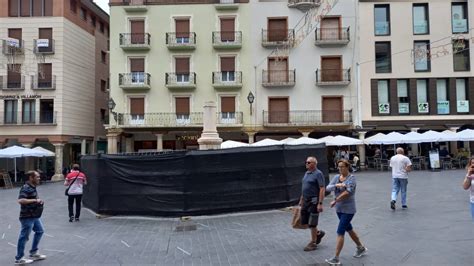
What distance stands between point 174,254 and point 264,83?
89.6ft

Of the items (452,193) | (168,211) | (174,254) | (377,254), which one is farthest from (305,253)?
(452,193)

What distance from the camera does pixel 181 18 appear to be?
3544 cm

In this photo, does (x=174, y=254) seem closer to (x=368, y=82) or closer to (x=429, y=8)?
(x=368, y=82)

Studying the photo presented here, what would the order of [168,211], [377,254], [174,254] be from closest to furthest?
[377,254] → [174,254] → [168,211]

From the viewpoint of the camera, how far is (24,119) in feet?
113

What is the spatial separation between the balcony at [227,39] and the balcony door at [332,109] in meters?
8.11

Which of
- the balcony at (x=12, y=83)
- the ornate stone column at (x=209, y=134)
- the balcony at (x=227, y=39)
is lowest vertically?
the ornate stone column at (x=209, y=134)

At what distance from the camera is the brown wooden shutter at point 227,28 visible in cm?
3518

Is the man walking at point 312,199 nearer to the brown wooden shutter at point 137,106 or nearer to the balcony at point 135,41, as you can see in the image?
the brown wooden shutter at point 137,106

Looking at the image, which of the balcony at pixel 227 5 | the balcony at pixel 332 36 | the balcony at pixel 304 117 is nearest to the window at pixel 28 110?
the balcony at pixel 227 5

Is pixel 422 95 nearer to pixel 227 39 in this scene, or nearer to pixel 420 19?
pixel 420 19

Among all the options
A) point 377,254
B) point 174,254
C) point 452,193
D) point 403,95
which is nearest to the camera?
point 377,254

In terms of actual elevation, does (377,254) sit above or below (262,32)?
below

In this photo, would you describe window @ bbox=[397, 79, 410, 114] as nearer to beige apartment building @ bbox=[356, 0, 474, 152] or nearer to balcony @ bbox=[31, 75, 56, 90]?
beige apartment building @ bbox=[356, 0, 474, 152]
